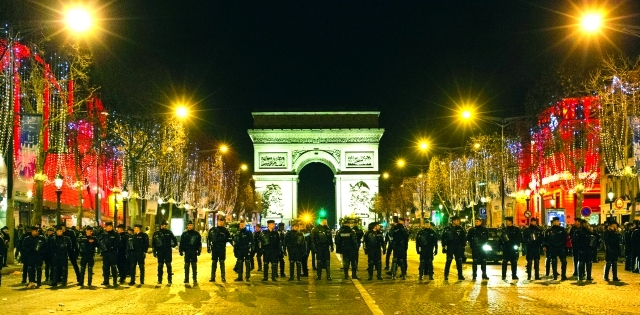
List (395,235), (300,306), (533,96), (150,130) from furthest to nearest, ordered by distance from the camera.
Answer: (150,130), (533,96), (395,235), (300,306)

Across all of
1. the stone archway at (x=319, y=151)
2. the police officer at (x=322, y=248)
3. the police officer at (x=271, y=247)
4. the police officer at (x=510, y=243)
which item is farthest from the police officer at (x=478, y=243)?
the stone archway at (x=319, y=151)

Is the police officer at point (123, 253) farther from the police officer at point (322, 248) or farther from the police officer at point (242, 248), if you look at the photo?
the police officer at point (322, 248)

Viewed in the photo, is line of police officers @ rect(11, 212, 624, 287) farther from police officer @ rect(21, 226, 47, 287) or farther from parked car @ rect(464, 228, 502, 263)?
parked car @ rect(464, 228, 502, 263)

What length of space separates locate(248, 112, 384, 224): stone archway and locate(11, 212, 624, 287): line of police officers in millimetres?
80243

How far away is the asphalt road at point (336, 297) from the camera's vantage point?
15.9 meters

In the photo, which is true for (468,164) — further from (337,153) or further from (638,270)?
(638,270)

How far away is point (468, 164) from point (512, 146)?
530 inches

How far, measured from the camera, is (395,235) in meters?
24.6

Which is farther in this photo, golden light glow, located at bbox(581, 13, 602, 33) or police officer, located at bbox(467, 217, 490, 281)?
police officer, located at bbox(467, 217, 490, 281)

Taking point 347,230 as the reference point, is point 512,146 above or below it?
above

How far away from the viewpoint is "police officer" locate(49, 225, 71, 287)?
22953 millimetres

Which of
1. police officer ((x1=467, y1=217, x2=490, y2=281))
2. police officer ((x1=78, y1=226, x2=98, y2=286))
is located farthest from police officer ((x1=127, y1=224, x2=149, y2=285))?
police officer ((x1=467, y1=217, x2=490, y2=281))

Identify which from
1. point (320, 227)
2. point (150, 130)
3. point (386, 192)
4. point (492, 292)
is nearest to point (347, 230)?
point (320, 227)

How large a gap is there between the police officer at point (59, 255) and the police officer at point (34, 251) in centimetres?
30
